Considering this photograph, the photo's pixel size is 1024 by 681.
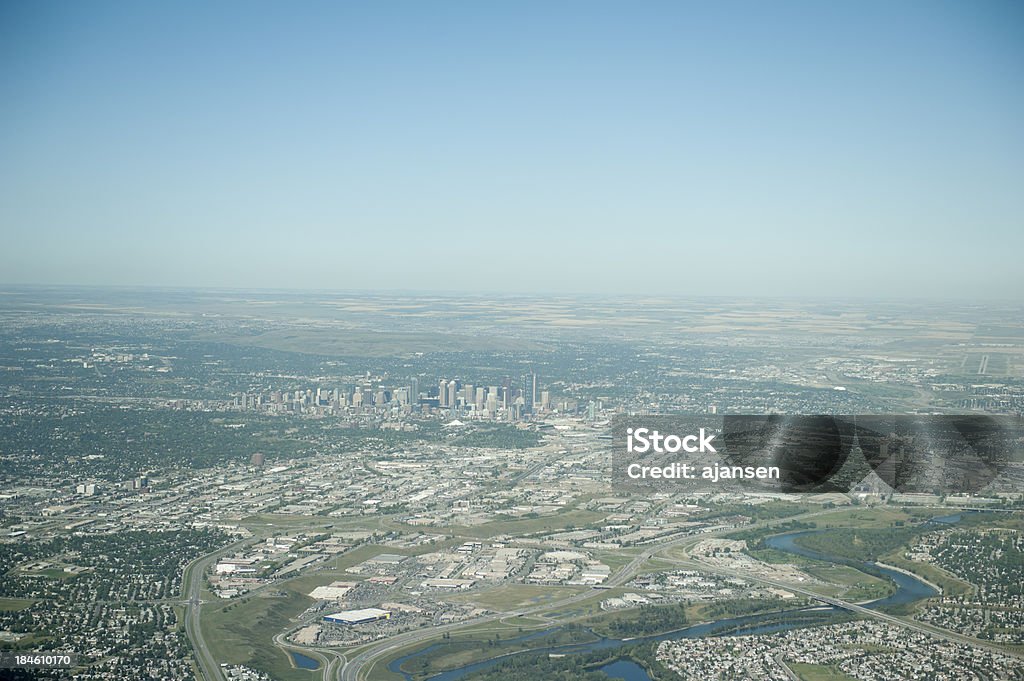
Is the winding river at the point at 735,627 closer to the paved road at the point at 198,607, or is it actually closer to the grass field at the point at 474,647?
the grass field at the point at 474,647

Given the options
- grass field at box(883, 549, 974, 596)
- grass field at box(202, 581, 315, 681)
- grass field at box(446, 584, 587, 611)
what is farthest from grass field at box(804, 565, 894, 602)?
grass field at box(202, 581, 315, 681)

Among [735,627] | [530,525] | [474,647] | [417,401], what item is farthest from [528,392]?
[474,647]

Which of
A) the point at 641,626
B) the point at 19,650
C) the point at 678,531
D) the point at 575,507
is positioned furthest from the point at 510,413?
the point at 19,650

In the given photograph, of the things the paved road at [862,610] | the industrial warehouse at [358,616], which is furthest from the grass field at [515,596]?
the paved road at [862,610]

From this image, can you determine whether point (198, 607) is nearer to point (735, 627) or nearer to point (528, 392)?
point (735, 627)

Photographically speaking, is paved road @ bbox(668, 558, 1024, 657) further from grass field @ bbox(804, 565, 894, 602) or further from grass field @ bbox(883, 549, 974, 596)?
grass field @ bbox(883, 549, 974, 596)

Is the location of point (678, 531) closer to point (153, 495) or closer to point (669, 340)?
point (153, 495)
